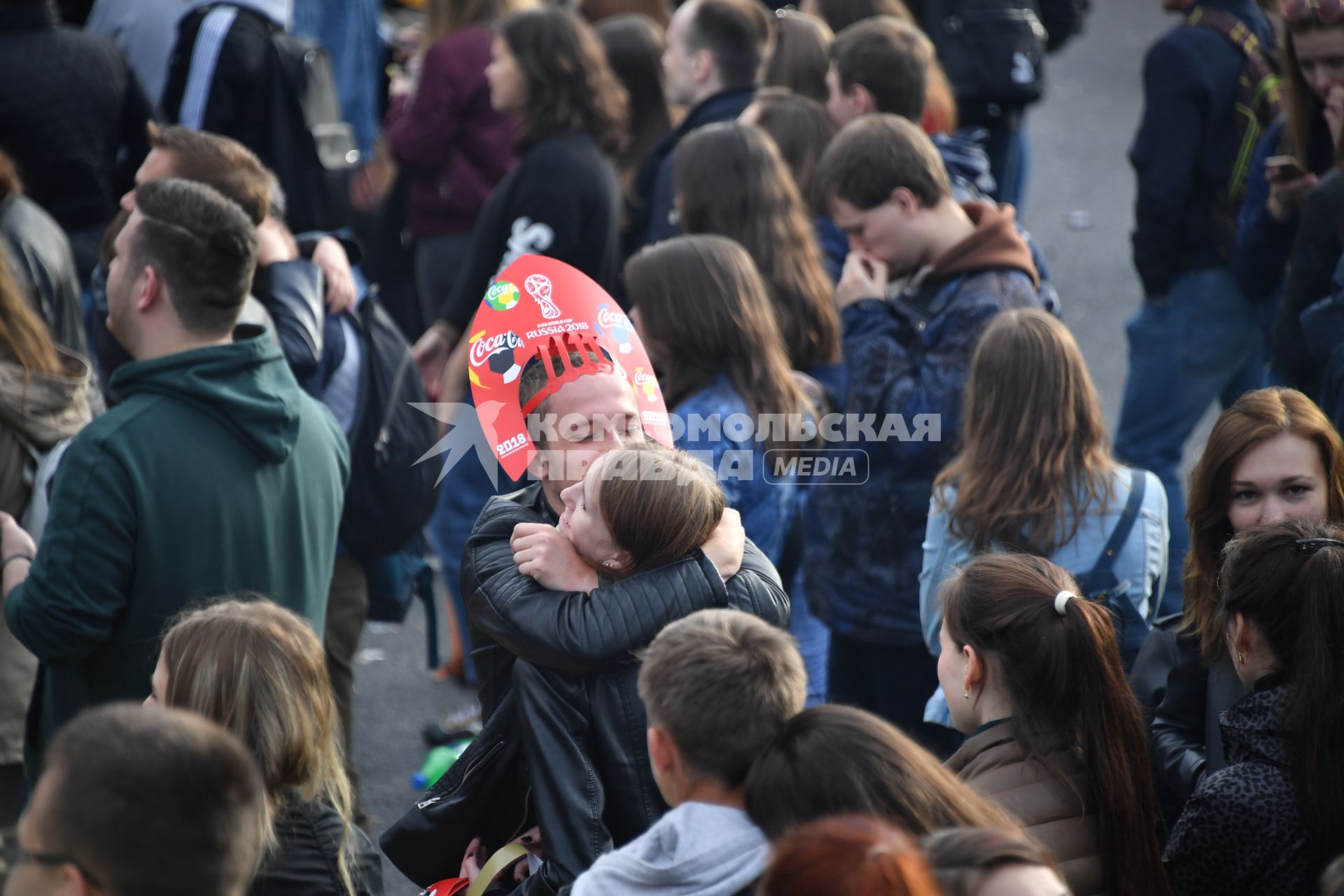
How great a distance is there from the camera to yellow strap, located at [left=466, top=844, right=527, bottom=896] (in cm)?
238

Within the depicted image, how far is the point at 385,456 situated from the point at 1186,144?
2.99 metres

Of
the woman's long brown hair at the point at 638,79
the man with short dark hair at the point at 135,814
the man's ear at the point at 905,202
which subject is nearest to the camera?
the man with short dark hair at the point at 135,814

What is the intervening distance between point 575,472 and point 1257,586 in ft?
4.07

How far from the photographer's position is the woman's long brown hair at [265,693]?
2.38 metres

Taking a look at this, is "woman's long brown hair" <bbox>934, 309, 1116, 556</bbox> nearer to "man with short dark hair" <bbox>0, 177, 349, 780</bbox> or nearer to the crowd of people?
the crowd of people

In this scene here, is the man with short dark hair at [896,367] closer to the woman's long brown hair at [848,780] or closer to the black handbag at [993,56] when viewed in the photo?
the woman's long brown hair at [848,780]

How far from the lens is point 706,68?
5.44 meters

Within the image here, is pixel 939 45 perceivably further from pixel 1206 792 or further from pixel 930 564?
pixel 1206 792

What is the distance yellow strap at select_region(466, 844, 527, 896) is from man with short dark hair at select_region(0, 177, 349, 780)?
0.99 m

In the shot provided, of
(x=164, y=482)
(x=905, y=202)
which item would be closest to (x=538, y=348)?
(x=164, y=482)

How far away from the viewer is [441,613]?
598 centimetres

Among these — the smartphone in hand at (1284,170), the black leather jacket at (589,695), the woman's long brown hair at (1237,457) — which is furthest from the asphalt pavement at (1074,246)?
the smartphone in hand at (1284,170)

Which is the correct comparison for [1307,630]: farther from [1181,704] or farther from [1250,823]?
[1181,704]

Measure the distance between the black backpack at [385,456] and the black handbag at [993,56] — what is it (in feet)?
11.5
